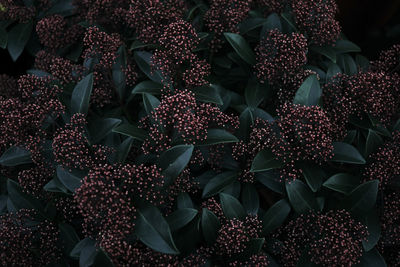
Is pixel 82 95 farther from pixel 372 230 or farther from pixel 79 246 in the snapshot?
pixel 372 230

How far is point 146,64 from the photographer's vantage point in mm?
2918

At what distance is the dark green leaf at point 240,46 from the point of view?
2.86 metres

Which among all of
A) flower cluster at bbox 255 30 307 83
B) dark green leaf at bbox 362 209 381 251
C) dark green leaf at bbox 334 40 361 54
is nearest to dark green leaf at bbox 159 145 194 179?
flower cluster at bbox 255 30 307 83

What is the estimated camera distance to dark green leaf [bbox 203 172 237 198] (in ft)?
8.37

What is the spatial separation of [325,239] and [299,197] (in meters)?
0.28

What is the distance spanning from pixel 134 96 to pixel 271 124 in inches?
37.7

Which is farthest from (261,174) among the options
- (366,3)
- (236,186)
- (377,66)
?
(366,3)

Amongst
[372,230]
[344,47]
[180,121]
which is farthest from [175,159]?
[344,47]

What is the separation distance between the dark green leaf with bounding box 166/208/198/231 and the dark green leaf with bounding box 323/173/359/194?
73cm

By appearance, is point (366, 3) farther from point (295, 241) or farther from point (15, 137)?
point (15, 137)

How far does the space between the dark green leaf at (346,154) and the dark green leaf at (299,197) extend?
237mm

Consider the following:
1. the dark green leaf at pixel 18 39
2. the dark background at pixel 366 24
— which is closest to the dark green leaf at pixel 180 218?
the dark green leaf at pixel 18 39

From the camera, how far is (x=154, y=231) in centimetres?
218

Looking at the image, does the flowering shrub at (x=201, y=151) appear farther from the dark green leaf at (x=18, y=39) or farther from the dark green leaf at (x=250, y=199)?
the dark green leaf at (x=18, y=39)
